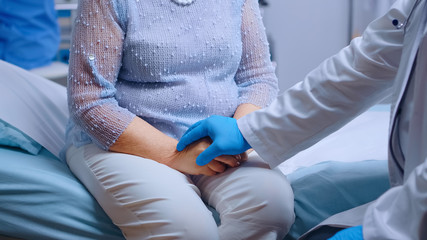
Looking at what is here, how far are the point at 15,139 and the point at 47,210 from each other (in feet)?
0.86

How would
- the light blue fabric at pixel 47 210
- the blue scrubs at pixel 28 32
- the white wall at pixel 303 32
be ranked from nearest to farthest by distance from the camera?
the light blue fabric at pixel 47 210
the blue scrubs at pixel 28 32
the white wall at pixel 303 32

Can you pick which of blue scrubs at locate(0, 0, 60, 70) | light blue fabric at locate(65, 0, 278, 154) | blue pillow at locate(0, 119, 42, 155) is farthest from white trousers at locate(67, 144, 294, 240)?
blue scrubs at locate(0, 0, 60, 70)

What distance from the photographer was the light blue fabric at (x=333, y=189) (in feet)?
3.65

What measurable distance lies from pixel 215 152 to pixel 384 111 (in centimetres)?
88

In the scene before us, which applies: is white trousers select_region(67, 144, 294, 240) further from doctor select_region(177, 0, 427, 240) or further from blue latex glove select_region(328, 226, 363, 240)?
blue latex glove select_region(328, 226, 363, 240)

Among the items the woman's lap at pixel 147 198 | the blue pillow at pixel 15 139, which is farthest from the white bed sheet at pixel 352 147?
the blue pillow at pixel 15 139

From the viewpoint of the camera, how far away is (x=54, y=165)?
1224mm

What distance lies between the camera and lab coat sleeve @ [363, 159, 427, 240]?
67cm

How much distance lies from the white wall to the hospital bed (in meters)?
1.74

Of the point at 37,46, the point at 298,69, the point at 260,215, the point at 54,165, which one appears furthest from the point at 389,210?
the point at 298,69

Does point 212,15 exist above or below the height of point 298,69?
above

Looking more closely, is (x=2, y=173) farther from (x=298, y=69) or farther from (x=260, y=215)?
(x=298, y=69)

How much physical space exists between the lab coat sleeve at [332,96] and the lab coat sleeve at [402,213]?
303 mm

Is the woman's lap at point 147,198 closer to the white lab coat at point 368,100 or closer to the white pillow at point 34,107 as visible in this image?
the white lab coat at point 368,100
